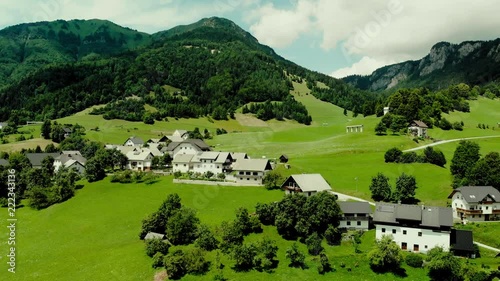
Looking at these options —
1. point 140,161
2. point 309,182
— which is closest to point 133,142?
point 140,161

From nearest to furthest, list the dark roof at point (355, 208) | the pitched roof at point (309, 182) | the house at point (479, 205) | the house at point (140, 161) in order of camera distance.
→ the dark roof at point (355, 208) → the house at point (479, 205) → the pitched roof at point (309, 182) → the house at point (140, 161)

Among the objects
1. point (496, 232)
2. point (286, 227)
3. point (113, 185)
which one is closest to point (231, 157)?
point (113, 185)

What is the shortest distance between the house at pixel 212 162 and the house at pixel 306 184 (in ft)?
76.9

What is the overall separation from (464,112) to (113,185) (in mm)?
150105

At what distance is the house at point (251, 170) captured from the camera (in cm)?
8469

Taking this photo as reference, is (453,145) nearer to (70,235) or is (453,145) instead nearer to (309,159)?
(309,159)

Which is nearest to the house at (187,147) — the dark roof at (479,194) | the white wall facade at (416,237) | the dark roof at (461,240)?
the white wall facade at (416,237)

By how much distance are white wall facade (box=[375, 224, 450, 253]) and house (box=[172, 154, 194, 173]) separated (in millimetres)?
54427

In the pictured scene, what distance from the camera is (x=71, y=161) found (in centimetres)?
10925

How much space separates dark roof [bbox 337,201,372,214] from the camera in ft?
201

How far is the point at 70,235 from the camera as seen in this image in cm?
6681

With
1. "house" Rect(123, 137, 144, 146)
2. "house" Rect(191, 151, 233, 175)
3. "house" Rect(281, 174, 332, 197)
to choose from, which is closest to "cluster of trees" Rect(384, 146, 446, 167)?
"house" Rect(281, 174, 332, 197)

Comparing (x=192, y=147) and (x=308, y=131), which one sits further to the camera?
(x=308, y=131)

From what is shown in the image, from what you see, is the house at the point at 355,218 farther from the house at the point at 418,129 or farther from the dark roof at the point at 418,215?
the house at the point at 418,129
